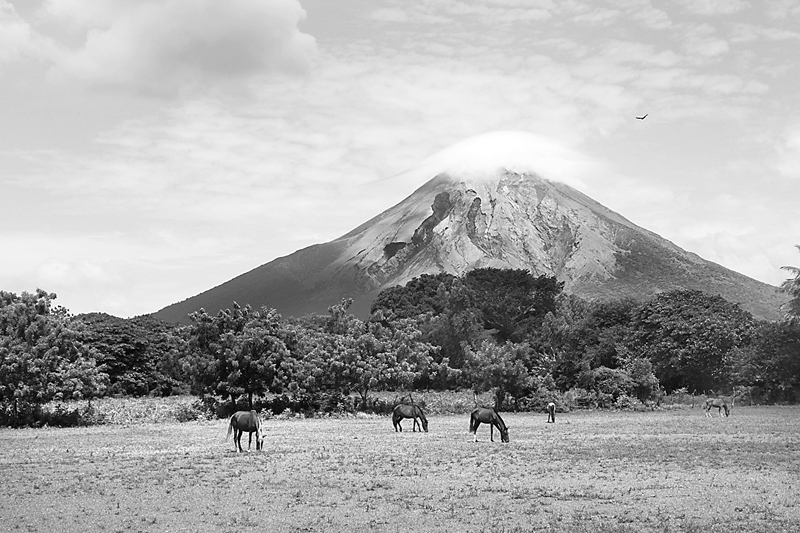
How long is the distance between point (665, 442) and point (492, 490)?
1299 cm

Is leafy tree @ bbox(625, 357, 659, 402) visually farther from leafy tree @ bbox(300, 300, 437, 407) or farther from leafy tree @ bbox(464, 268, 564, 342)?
leafy tree @ bbox(464, 268, 564, 342)

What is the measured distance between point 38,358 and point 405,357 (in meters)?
26.3

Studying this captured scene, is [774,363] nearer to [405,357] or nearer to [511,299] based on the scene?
[405,357]

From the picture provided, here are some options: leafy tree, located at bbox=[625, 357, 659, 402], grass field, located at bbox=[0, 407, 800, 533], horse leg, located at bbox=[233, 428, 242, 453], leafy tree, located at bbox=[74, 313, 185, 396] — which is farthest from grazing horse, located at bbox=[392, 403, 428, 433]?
leafy tree, located at bbox=[74, 313, 185, 396]

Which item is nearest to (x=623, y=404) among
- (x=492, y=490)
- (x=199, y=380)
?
(x=199, y=380)

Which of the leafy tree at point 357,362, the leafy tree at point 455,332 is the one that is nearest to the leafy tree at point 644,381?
the leafy tree at point 357,362

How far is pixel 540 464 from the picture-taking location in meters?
21.2

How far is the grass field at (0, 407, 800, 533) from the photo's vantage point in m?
13.6

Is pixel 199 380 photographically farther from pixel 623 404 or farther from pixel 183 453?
pixel 623 404

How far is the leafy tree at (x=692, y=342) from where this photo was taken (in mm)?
66500

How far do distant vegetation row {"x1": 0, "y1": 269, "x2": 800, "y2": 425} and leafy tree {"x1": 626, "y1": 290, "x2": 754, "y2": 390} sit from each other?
124mm

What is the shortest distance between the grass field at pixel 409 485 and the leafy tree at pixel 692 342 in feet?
126

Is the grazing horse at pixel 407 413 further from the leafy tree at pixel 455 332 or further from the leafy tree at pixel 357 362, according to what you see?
the leafy tree at pixel 455 332

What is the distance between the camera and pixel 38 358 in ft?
131
